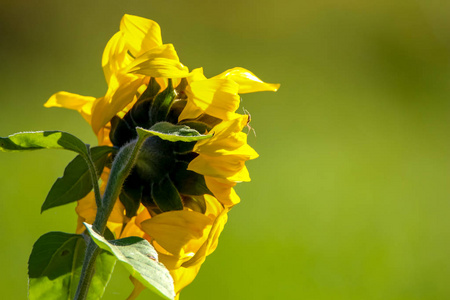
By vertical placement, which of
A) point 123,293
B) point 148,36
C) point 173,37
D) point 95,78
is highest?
point 148,36

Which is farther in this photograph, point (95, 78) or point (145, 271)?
point (95, 78)

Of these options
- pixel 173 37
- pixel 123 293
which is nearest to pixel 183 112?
pixel 123 293

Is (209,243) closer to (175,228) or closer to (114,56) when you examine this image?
(175,228)

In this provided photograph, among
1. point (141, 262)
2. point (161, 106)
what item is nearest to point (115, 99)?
point (161, 106)

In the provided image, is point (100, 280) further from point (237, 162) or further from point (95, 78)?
point (95, 78)

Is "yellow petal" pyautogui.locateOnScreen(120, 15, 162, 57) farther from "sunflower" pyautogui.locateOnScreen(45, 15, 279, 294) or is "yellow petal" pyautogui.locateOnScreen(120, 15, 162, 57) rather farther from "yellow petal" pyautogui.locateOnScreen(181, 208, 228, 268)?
"yellow petal" pyautogui.locateOnScreen(181, 208, 228, 268)

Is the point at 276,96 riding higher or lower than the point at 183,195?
lower

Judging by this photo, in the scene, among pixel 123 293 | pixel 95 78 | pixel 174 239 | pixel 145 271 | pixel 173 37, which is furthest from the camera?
pixel 173 37
